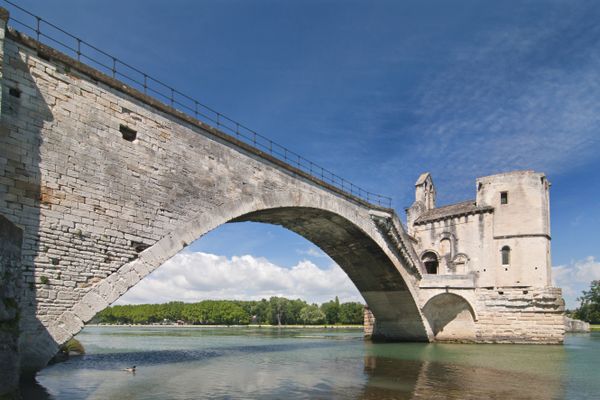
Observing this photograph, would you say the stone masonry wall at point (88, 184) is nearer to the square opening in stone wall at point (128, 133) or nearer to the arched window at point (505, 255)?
the square opening in stone wall at point (128, 133)

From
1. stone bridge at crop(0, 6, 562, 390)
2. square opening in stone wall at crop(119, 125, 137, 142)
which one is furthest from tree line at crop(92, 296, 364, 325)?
square opening in stone wall at crop(119, 125, 137, 142)

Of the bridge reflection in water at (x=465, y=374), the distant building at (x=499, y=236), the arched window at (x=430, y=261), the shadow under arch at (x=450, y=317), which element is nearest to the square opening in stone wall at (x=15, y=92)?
the bridge reflection in water at (x=465, y=374)

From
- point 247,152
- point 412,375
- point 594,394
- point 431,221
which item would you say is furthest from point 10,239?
point 431,221

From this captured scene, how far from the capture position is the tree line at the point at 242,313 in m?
86.8

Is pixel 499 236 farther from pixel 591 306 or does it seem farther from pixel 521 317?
pixel 591 306

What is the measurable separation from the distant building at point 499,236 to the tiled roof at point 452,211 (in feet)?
0.21

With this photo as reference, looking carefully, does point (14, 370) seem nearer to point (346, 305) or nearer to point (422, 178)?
point (422, 178)

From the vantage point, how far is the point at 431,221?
3616 centimetres

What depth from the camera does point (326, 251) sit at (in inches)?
1243

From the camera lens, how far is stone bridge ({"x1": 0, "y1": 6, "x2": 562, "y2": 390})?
1155cm

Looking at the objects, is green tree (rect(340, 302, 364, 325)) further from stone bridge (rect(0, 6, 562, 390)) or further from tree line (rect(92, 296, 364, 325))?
stone bridge (rect(0, 6, 562, 390))

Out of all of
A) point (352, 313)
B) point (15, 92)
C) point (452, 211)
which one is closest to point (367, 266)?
point (452, 211)

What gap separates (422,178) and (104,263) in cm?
3026

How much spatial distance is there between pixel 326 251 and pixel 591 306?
211 ft
